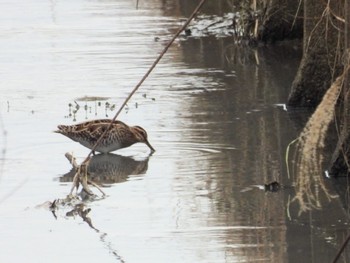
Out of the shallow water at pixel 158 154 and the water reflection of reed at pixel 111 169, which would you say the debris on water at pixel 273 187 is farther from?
the water reflection of reed at pixel 111 169

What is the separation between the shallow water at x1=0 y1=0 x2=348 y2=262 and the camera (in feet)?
26.1

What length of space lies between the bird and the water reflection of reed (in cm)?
12

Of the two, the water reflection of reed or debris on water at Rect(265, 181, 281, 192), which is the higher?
debris on water at Rect(265, 181, 281, 192)

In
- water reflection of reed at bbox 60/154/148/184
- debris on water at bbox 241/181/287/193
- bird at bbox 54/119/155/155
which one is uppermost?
bird at bbox 54/119/155/155

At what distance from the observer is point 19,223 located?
338 inches

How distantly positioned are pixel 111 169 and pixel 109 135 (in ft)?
1.49

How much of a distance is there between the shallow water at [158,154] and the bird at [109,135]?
0.14 m

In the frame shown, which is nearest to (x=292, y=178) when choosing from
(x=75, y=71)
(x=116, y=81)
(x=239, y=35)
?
(x=116, y=81)

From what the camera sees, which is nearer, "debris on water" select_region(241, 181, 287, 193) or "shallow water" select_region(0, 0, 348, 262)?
"shallow water" select_region(0, 0, 348, 262)

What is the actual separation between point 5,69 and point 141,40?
3.04 meters

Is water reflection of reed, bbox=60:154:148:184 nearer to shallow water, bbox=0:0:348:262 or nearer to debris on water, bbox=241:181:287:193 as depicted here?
shallow water, bbox=0:0:348:262

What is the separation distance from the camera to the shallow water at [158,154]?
26.1 ft

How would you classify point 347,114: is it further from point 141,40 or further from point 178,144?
point 141,40

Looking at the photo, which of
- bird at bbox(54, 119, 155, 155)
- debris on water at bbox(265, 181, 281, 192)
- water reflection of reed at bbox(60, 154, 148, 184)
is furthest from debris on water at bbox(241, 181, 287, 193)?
bird at bbox(54, 119, 155, 155)
